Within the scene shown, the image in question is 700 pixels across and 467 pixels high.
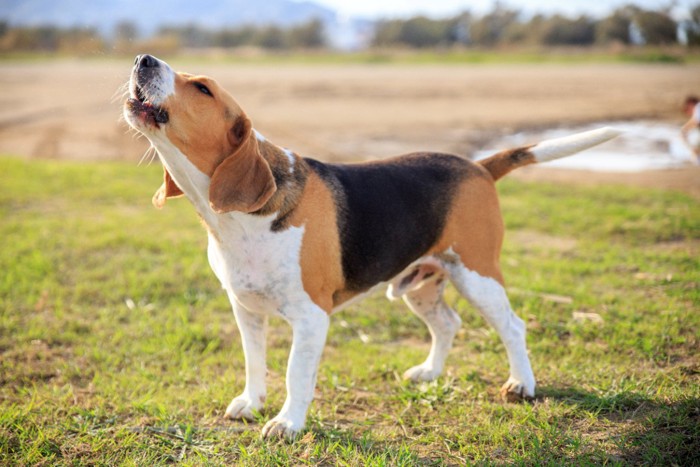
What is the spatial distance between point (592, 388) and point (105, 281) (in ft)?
16.2

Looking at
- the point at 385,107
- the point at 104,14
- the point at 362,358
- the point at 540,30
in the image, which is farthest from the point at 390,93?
the point at 540,30

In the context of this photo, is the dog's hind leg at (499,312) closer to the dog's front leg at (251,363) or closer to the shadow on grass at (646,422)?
the shadow on grass at (646,422)

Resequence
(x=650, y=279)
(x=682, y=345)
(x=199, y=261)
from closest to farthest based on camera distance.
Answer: (x=682, y=345), (x=650, y=279), (x=199, y=261)

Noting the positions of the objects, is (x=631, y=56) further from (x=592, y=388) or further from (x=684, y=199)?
(x=592, y=388)

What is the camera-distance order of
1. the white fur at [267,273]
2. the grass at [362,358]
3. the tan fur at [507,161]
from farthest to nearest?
the tan fur at [507,161]
the grass at [362,358]
the white fur at [267,273]

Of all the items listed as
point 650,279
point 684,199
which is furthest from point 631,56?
point 650,279

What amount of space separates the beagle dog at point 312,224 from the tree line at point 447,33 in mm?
31132

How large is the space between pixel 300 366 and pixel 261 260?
697 mm

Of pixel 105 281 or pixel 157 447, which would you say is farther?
pixel 105 281

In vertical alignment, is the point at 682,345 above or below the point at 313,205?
below

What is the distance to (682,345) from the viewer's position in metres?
5.29

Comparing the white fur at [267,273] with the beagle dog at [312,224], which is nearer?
the beagle dog at [312,224]

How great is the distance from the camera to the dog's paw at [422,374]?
5117mm

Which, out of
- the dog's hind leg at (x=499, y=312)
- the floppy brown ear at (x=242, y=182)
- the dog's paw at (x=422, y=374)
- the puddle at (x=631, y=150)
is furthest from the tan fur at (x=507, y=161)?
the puddle at (x=631, y=150)
